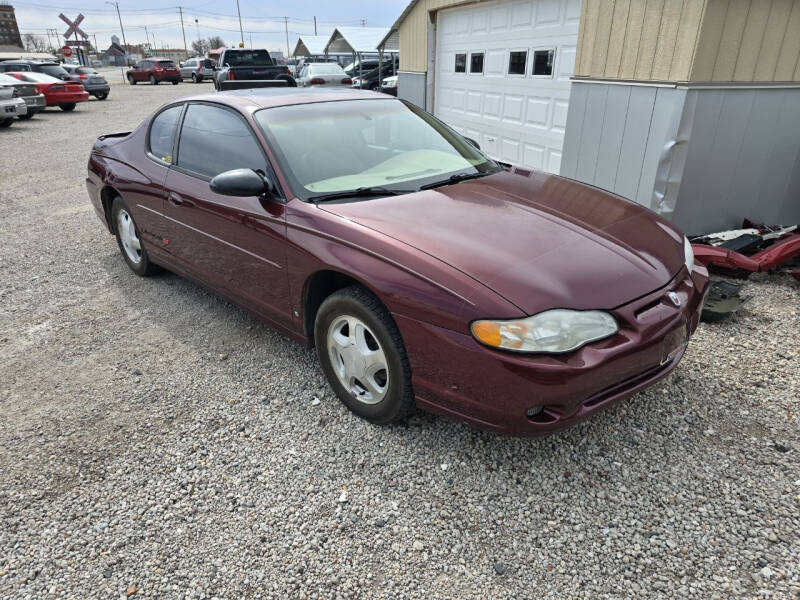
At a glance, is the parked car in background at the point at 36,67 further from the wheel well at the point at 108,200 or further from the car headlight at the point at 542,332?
the car headlight at the point at 542,332

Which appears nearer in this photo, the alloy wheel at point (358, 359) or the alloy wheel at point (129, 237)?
the alloy wheel at point (358, 359)

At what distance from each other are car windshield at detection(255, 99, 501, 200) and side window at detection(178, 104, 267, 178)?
15 cm

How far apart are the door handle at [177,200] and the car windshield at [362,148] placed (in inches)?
32.2

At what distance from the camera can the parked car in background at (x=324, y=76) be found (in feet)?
67.4

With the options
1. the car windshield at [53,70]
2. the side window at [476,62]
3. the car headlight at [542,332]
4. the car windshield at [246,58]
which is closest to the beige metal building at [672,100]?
the side window at [476,62]

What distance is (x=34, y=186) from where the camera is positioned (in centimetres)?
856

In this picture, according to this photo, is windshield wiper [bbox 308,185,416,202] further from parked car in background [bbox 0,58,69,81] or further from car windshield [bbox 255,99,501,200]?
parked car in background [bbox 0,58,69,81]

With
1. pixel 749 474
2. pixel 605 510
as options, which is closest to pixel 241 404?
pixel 605 510

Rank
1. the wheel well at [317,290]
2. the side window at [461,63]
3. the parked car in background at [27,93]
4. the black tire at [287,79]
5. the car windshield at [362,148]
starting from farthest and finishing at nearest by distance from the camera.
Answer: the black tire at [287,79] < the parked car in background at [27,93] < the side window at [461,63] < the car windshield at [362,148] < the wheel well at [317,290]

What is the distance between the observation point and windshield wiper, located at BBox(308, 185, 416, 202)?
9.49 feet

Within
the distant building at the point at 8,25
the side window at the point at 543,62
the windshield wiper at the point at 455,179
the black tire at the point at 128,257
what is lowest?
the black tire at the point at 128,257

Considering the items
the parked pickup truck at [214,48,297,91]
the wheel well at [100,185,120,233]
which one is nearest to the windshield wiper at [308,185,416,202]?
the wheel well at [100,185,120,233]

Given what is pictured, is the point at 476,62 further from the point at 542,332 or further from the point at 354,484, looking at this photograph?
the point at 354,484

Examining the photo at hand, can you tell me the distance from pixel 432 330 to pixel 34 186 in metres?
8.69
